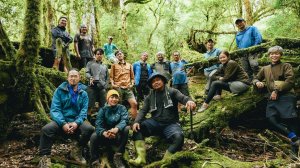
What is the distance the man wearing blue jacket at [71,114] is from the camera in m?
6.36

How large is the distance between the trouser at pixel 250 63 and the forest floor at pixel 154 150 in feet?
6.16

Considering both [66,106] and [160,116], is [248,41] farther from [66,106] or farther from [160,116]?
[66,106]

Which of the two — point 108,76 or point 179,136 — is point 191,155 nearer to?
point 179,136

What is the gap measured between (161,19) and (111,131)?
84.2 feet

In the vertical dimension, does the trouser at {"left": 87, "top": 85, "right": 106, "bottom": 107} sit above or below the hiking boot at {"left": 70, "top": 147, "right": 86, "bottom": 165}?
above

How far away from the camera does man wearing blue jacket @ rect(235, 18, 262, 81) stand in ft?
31.0

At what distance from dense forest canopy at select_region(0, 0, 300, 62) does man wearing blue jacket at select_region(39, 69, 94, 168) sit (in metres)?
8.16

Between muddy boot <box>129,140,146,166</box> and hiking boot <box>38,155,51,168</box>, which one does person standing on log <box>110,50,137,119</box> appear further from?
hiking boot <box>38,155,51,168</box>

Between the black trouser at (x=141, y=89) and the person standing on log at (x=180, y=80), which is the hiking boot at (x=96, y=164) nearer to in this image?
the black trouser at (x=141, y=89)

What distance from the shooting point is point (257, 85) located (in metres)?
7.85

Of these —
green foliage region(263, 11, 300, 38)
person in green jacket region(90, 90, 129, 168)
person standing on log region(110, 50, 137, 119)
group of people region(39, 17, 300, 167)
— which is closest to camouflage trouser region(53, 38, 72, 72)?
person standing on log region(110, 50, 137, 119)

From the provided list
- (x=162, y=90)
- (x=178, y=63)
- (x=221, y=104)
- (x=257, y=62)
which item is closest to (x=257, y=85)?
(x=221, y=104)

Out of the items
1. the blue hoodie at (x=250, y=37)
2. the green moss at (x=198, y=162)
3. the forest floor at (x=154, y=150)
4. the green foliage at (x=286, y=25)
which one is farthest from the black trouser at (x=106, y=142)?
the green foliage at (x=286, y=25)

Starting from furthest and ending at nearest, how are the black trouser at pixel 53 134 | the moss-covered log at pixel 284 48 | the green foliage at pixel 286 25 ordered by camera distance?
1. the green foliage at pixel 286 25
2. the moss-covered log at pixel 284 48
3. the black trouser at pixel 53 134
